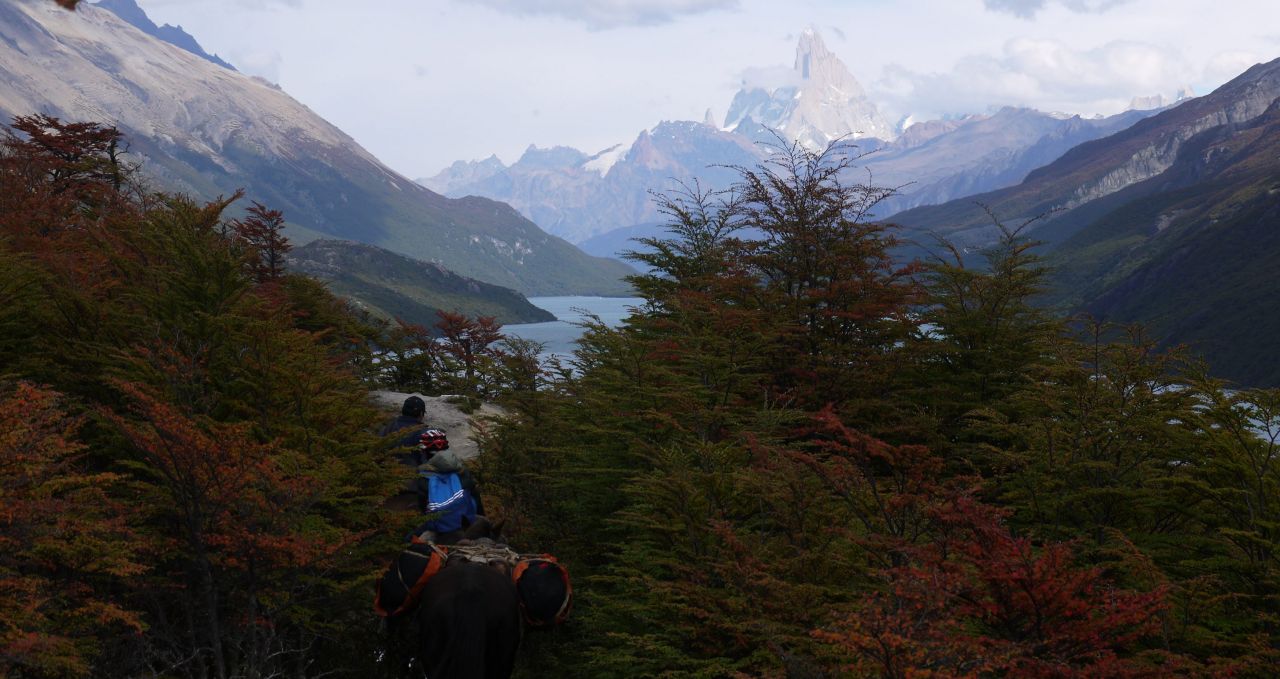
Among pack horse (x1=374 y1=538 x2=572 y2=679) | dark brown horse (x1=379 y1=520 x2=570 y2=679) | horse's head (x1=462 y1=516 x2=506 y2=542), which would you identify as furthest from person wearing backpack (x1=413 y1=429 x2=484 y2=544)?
dark brown horse (x1=379 y1=520 x2=570 y2=679)

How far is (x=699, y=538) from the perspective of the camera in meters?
8.20

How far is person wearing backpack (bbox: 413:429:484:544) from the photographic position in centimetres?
848

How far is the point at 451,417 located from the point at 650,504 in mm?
13187

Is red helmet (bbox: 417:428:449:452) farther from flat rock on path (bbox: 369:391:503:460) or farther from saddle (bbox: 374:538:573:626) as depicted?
flat rock on path (bbox: 369:391:503:460)

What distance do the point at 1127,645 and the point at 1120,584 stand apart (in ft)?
7.80

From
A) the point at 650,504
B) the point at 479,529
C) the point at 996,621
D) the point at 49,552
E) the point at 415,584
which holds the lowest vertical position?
the point at 479,529

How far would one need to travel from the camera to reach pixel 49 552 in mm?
5938

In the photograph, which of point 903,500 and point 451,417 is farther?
point 451,417

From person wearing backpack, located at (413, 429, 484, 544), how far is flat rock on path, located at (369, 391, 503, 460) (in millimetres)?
8358

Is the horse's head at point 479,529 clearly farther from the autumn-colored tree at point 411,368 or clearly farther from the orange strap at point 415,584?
the autumn-colored tree at point 411,368

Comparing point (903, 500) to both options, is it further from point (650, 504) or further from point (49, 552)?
point (49, 552)

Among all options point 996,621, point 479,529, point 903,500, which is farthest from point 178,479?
point 996,621

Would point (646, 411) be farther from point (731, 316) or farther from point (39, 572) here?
point (39, 572)

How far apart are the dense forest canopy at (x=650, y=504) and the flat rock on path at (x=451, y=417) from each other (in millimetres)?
4142
